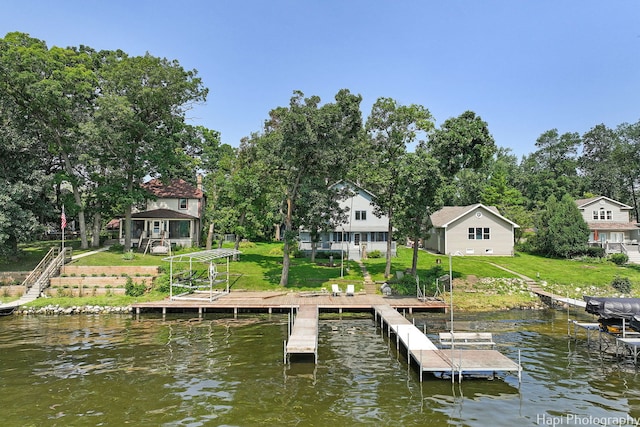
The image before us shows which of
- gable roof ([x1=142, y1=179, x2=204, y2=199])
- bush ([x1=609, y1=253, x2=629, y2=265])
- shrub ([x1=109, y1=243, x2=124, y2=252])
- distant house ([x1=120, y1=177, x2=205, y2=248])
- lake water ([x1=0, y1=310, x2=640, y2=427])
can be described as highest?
gable roof ([x1=142, y1=179, x2=204, y2=199])

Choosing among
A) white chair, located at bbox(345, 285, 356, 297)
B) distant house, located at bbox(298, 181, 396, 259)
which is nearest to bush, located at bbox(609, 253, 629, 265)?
distant house, located at bbox(298, 181, 396, 259)

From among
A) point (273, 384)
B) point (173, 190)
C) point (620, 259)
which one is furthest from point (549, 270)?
point (173, 190)

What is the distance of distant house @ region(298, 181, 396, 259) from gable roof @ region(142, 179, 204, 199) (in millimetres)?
13472

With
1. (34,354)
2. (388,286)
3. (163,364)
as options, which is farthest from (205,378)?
(388,286)

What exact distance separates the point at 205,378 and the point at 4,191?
26.9m

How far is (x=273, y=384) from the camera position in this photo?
15445 millimetres

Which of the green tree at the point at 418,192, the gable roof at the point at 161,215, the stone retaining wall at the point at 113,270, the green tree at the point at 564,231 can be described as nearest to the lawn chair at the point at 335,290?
the green tree at the point at 418,192

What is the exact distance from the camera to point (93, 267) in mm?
32969

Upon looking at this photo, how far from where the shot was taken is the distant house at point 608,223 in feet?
164

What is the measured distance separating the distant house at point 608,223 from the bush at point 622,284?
15.0 meters

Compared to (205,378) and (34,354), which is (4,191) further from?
(205,378)

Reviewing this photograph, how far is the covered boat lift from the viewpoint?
97.4 ft

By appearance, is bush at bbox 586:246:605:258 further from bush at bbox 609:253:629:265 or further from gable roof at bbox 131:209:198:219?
gable roof at bbox 131:209:198:219

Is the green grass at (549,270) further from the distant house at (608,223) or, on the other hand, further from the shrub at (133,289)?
the shrub at (133,289)
